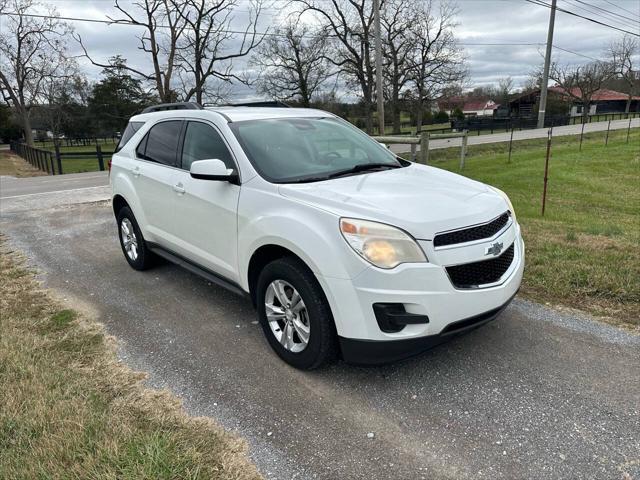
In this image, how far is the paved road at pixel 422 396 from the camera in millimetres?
2387

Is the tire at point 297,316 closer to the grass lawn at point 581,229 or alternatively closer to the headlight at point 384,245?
the headlight at point 384,245

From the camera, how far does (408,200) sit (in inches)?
118

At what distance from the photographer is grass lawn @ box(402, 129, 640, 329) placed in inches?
168

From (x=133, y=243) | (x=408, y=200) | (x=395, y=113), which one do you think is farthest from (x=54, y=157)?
(x=395, y=113)

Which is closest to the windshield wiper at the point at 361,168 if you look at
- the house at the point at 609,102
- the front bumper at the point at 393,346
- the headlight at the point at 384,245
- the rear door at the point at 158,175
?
the headlight at the point at 384,245

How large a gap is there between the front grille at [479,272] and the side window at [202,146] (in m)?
1.84

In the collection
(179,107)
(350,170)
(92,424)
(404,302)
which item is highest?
(179,107)

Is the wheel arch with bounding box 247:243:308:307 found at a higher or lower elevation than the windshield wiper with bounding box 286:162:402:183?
lower

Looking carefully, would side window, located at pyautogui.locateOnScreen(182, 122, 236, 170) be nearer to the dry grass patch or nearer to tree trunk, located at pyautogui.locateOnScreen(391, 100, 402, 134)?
the dry grass patch

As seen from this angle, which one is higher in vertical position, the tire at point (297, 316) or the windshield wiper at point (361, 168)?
the windshield wiper at point (361, 168)

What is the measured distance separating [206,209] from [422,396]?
2.16m

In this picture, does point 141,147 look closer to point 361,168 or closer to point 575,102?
point 361,168

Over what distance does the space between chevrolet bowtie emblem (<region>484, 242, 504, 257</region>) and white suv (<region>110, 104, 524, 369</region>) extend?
0.01 metres

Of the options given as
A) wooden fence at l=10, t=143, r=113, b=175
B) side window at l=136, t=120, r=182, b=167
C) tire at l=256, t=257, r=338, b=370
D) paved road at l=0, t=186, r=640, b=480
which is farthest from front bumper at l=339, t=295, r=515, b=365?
wooden fence at l=10, t=143, r=113, b=175
